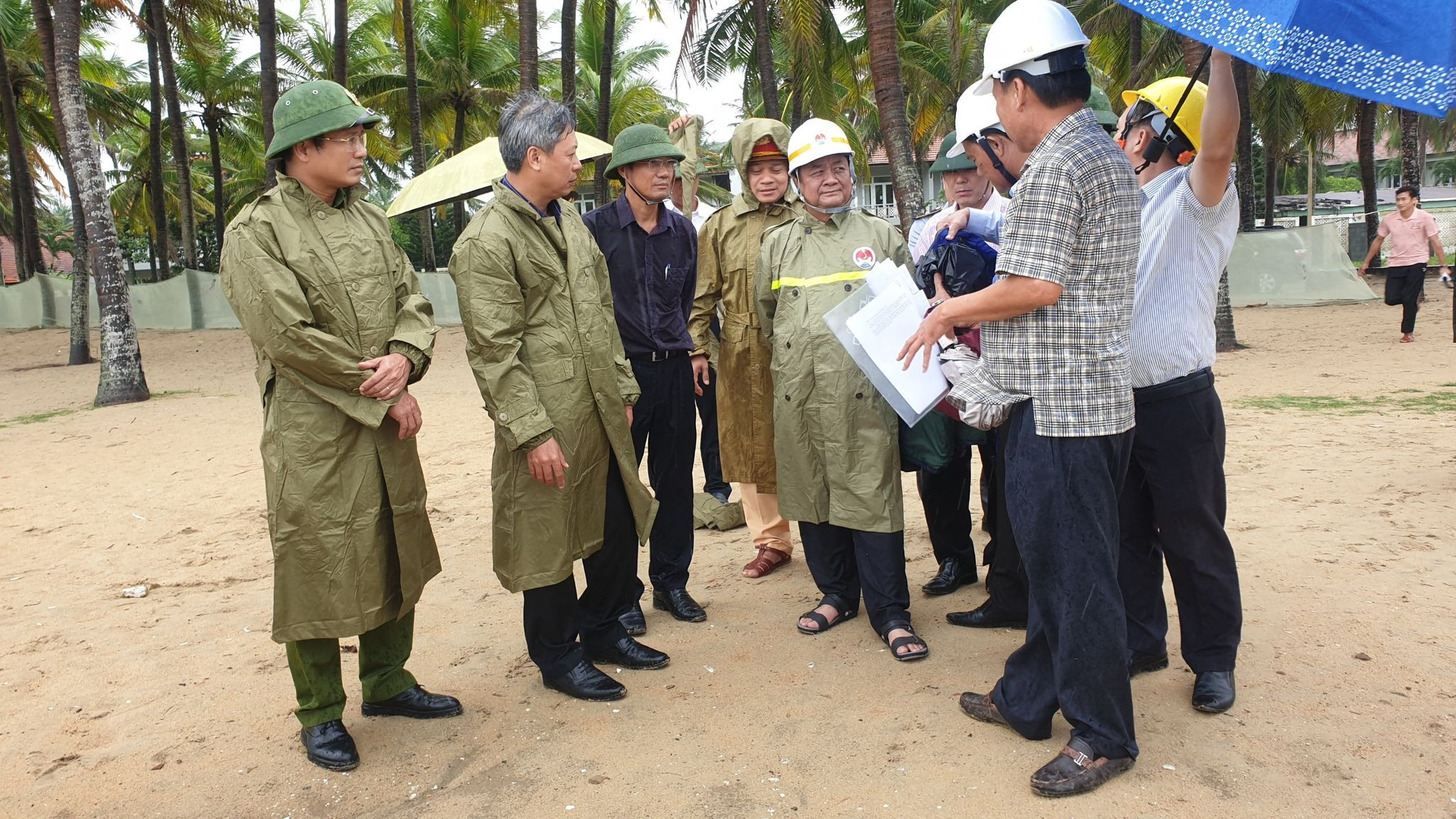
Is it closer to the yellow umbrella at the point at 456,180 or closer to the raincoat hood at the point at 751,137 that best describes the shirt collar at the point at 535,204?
the raincoat hood at the point at 751,137

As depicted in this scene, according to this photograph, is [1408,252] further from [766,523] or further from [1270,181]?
[1270,181]

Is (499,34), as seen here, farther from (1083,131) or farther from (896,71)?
(1083,131)

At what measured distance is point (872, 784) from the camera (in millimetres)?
2896

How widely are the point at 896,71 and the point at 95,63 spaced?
28.1 meters

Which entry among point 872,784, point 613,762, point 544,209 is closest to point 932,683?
point 872,784

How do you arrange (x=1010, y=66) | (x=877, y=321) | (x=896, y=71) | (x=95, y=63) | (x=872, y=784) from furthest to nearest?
(x=95, y=63), (x=896, y=71), (x=877, y=321), (x=872, y=784), (x=1010, y=66)

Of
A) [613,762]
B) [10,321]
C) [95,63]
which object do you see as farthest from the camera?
[95,63]

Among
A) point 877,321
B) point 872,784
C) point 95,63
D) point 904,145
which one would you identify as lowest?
point 872,784

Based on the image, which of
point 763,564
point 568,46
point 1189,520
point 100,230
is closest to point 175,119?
point 568,46

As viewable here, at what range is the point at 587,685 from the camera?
3617mm

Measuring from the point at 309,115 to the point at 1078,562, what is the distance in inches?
103

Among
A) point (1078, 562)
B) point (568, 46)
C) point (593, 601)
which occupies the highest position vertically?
point (568, 46)

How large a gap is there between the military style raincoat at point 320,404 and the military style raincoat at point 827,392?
149 cm

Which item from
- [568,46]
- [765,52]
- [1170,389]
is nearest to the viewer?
[1170,389]
